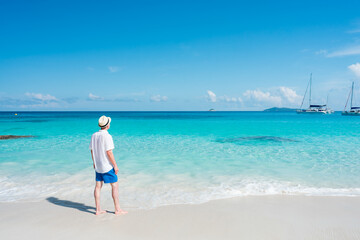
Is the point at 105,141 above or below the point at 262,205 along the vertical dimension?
above

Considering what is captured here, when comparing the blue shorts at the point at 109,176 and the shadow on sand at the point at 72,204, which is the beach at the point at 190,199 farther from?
the blue shorts at the point at 109,176

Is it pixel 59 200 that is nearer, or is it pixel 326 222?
pixel 326 222

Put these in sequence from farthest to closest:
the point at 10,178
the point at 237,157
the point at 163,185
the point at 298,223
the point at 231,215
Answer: the point at 237,157
the point at 10,178
the point at 163,185
the point at 231,215
the point at 298,223

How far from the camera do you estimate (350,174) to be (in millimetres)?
7840

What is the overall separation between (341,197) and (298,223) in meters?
2.22

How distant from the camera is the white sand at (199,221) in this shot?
391 centimetres

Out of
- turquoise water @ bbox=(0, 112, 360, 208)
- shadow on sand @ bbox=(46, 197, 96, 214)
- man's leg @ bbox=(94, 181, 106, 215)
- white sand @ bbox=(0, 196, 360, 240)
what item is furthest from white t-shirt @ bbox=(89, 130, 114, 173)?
turquoise water @ bbox=(0, 112, 360, 208)

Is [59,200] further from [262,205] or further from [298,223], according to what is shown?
[298,223]

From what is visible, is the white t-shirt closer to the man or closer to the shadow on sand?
the man

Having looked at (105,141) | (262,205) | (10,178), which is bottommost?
(10,178)

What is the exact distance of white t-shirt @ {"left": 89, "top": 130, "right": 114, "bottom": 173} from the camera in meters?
4.32

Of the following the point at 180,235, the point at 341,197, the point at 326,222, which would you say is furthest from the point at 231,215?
the point at 341,197

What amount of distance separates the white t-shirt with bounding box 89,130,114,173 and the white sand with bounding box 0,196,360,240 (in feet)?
3.38

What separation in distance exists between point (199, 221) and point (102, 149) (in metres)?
2.30
